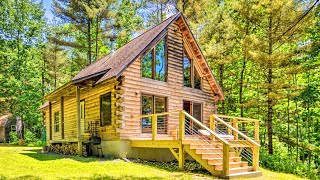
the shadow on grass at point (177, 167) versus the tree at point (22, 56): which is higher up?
the tree at point (22, 56)

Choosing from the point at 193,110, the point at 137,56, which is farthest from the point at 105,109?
the point at 193,110

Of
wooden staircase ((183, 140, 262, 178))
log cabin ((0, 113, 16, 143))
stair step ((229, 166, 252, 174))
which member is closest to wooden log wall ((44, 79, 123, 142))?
wooden staircase ((183, 140, 262, 178))

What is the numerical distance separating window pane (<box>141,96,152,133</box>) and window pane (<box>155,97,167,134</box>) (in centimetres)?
41

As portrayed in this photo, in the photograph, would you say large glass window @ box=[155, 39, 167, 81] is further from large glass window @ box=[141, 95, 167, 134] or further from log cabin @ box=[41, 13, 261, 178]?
large glass window @ box=[141, 95, 167, 134]

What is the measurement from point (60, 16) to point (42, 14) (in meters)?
8.78

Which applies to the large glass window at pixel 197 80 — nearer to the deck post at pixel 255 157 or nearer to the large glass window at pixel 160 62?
the large glass window at pixel 160 62

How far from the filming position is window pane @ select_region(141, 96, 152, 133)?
42.3ft

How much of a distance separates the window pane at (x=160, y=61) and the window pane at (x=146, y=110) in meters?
1.22

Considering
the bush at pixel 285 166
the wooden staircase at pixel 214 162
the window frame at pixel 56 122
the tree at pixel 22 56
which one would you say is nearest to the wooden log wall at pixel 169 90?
the wooden staircase at pixel 214 162

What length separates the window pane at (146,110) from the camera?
1290 centimetres

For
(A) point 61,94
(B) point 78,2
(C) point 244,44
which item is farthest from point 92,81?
(B) point 78,2

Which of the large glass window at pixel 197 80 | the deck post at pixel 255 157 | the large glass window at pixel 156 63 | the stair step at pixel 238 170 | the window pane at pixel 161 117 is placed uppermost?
the large glass window at pixel 156 63

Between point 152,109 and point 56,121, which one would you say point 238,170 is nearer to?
point 152,109

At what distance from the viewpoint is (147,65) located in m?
13.6
